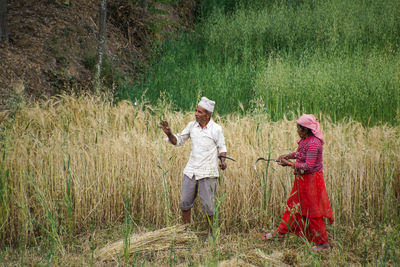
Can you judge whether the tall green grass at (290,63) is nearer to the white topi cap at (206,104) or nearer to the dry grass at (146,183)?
the white topi cap at (206,104)

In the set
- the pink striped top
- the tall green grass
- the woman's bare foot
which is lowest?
the woman's bare foot

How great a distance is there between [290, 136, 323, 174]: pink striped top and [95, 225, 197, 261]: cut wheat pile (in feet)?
4.04

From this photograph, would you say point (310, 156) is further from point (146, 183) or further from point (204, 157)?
point (146, 183)

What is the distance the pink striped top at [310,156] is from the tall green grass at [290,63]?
0.76 meters

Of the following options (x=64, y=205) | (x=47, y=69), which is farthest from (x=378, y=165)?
(x=47, y=69)

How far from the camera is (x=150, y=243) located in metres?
3.53

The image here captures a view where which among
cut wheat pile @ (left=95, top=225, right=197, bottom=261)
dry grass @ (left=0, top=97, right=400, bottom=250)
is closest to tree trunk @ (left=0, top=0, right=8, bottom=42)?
dry grass @ (left=0, top=97, right=400, bottom=250)

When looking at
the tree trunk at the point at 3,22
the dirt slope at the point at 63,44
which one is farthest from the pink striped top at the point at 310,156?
the tree trunk at the point at 3,22

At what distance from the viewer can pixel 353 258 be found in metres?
3.42

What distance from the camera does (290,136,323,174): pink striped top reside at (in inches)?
138

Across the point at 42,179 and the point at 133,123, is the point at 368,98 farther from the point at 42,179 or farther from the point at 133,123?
the point at 42,179

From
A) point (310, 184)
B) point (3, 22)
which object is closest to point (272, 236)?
point (310, 184)

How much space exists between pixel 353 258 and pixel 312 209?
549 mm

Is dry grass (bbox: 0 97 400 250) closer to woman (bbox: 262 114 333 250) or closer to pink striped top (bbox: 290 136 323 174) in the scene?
woman (bbox: 262 114 333 250)
